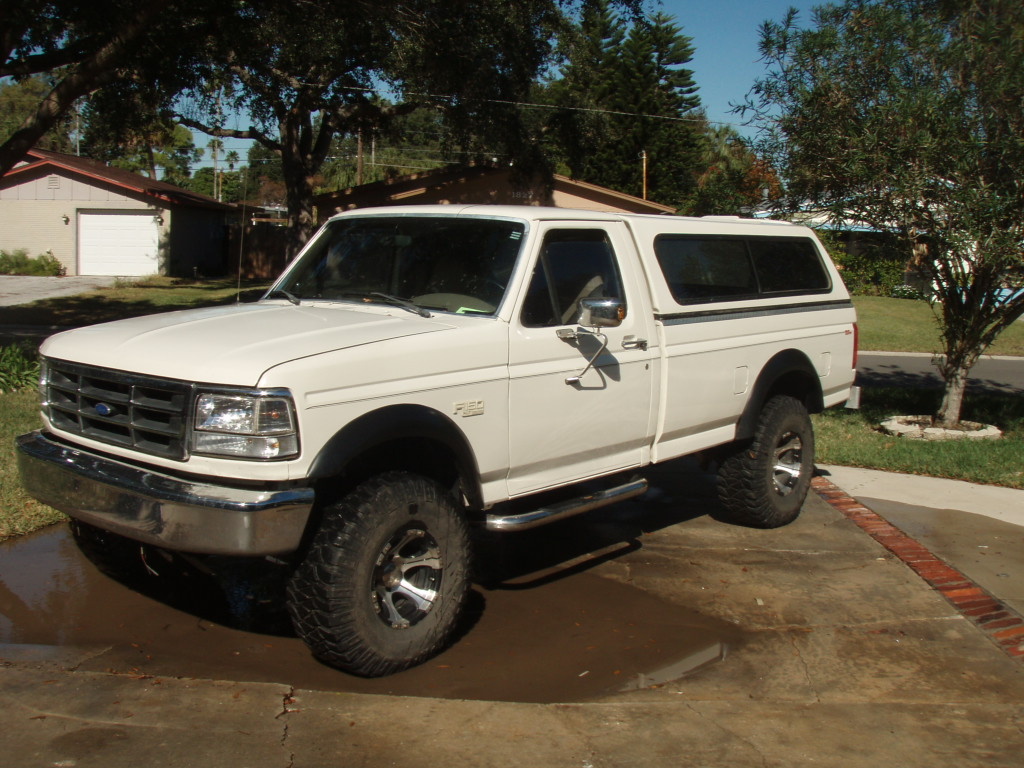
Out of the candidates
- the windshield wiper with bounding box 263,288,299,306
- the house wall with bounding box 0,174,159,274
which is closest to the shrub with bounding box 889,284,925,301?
the house wall with bounding box 0,174,159,274

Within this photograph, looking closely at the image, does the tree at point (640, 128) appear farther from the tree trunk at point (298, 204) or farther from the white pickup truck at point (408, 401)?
the white pickup truck at point (408, 401)

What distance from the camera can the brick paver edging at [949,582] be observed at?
17.0ft

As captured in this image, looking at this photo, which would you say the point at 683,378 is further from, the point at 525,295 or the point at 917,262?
the point at 917,262

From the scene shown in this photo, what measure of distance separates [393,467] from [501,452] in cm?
58

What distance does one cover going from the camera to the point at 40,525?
6172 mm

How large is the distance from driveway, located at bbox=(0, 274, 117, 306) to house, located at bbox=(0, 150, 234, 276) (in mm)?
1260

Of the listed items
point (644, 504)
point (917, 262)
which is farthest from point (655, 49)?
point (644, 504)

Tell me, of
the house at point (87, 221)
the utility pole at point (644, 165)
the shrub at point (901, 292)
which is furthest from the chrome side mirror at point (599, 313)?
the utility pole at point (644, 165)

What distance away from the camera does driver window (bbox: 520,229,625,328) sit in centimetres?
521

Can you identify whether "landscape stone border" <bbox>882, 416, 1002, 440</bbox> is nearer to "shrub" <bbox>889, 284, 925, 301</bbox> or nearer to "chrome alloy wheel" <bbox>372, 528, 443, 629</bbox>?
"chrome alloy wheel" <bbox>372, 528, 443, 629</bbox>

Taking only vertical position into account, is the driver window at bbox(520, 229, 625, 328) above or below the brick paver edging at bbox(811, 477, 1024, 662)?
above

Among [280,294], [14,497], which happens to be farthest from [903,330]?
[14,497]

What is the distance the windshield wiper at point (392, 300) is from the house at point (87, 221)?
29.6 meters

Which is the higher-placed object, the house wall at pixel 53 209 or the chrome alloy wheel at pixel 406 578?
the house wall at pixel 53 209
